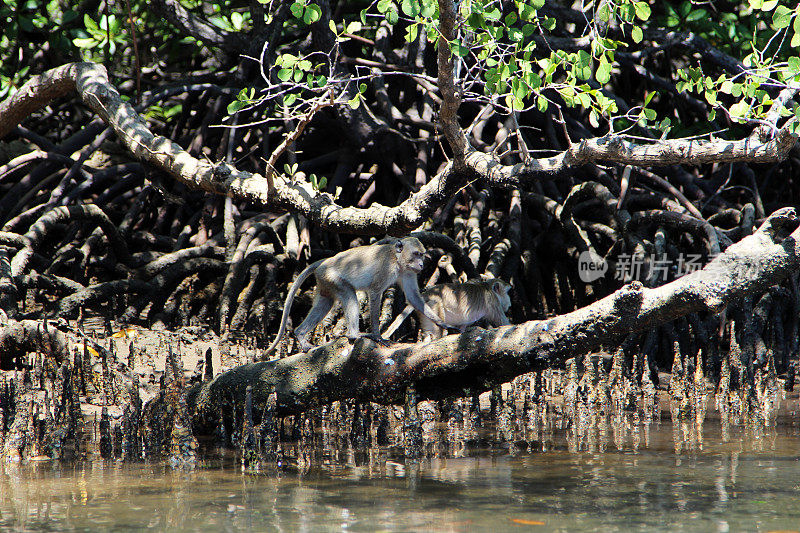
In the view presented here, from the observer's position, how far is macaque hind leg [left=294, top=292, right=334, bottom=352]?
5578 millimetres

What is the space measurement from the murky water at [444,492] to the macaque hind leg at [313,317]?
933 mm

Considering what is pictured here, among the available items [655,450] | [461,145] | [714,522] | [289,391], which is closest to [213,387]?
[289,391]

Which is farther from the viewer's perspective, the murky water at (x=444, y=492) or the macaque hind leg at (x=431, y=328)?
the macaque hind leg at (x=431, y=328)

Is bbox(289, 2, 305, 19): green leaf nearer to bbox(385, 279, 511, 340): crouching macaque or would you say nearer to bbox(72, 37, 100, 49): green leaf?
bbox(385, 279, 511, 340): crouching macaque

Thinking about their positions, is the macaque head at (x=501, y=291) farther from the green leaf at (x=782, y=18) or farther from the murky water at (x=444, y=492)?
the green leaf at (x=782, y=18)

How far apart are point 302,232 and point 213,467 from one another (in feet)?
11.2

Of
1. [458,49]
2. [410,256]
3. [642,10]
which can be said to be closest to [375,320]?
[410,256]

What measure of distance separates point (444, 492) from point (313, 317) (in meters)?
1.94

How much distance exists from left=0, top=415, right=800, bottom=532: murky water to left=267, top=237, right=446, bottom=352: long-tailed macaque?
97cm

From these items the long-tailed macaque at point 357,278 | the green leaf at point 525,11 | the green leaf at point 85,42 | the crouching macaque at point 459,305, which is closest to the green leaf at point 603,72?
the green leaf at point 525,11

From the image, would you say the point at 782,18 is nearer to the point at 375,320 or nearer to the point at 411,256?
the point at 411,256

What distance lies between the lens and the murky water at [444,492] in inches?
137

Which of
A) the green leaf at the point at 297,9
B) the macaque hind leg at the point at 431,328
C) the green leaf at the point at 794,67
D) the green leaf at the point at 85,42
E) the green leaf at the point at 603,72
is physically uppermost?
the green leaf at the point at 85,42

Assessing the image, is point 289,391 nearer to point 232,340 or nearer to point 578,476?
point 578,476
